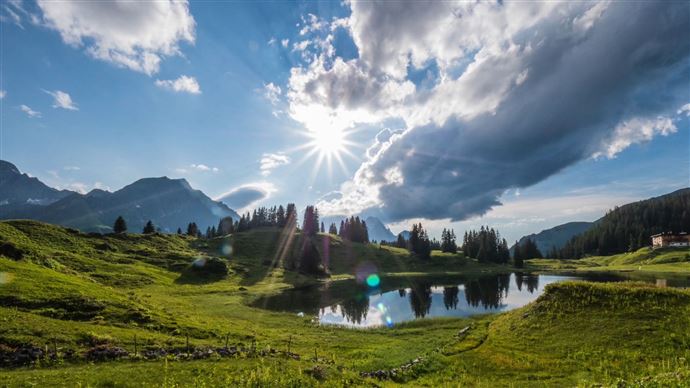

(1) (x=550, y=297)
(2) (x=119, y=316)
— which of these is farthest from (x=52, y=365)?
(1) (x=550, y=297)

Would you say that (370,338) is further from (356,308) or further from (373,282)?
(373,282)

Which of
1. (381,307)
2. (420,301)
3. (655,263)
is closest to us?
(381,307)

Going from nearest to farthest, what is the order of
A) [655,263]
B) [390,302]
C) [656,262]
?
[390,302] < [655,263] < [656,262]

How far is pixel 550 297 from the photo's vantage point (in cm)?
4516

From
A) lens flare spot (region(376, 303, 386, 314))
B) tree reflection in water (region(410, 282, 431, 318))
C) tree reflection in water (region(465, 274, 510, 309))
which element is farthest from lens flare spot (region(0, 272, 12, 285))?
tree reflection in water (region(465, 274, 510, 309))

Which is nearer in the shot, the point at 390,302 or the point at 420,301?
the point at 420,301

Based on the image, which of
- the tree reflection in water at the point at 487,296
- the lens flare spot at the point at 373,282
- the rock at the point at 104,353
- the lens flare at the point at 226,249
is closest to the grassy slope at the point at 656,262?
the tree reflection in water at the point at 487,296

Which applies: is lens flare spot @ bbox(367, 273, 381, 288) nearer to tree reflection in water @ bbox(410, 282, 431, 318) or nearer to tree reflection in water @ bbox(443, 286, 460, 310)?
tree reflection in water @ bbox(410, 282, 431, 318)

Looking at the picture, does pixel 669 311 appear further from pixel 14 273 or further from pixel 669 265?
pixel 669 265

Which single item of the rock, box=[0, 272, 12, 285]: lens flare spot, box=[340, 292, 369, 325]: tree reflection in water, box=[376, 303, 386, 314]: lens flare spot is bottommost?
box=[376, 303, 386, 314]: lens flare spot

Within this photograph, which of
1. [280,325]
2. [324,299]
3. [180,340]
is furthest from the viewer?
[324,299]

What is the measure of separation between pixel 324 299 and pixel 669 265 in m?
168

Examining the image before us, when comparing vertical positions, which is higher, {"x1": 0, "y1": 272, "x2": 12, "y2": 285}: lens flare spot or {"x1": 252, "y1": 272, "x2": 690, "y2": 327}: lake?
{"x1": 0, "y1": 272, "x2": 12, "y2": 285}: lens flare spot

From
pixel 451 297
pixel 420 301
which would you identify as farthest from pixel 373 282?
pixel 420 301
